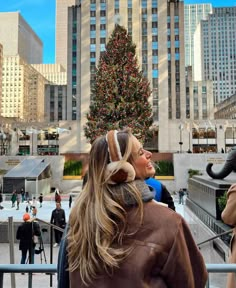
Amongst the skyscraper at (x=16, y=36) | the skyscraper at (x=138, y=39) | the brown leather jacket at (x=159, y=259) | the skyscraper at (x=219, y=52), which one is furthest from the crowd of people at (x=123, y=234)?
the skyscraper at (x=16, y=36)

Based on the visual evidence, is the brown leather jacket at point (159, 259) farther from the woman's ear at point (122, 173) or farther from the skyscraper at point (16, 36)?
the skyscraper at point (16, 36)

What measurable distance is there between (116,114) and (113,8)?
35.8m

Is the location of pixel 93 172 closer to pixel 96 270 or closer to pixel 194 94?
pixel 96 270

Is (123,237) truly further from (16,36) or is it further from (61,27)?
(61,27)

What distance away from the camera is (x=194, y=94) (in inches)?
3472

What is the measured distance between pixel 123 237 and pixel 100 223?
13 centimetres

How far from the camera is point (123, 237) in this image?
145 cm

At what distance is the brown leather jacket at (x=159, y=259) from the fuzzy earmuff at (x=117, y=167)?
9.7 inches

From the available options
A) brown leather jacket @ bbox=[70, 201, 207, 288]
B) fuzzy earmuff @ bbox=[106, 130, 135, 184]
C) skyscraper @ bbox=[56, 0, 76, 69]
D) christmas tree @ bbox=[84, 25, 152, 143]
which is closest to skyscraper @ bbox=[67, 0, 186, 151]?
christmas tree @ bbox=[84, 25, 152, 143]

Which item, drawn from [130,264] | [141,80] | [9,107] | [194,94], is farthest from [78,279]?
[9,107]

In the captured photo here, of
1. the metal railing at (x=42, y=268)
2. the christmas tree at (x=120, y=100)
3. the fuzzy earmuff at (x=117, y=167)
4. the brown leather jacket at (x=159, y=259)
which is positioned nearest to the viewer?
the brown leather jacket at (x=159, y=259)

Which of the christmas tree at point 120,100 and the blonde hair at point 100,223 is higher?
the christmas tree at point 120,100

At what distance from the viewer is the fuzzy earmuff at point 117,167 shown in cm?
155

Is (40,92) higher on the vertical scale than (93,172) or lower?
higher
